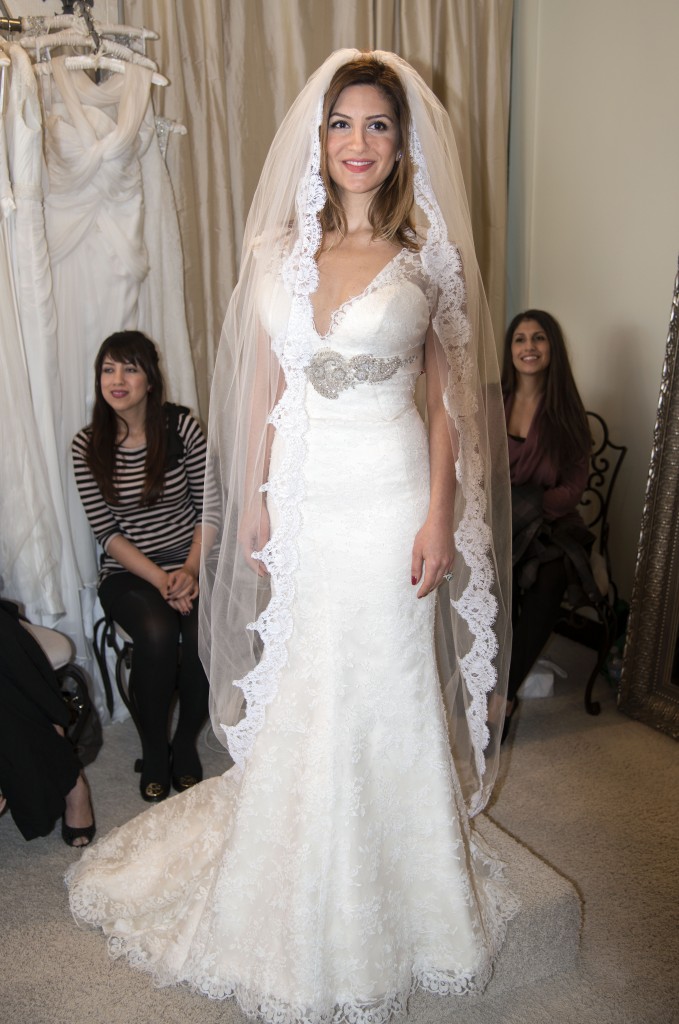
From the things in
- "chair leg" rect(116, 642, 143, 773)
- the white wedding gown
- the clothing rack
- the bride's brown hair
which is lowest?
"chair leg" rect(116, 642, 143, 773)

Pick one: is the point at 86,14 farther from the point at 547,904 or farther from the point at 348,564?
the point at 547,904

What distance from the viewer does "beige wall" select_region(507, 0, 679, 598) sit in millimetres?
2967

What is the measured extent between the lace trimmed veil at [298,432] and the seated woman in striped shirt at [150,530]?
660mm

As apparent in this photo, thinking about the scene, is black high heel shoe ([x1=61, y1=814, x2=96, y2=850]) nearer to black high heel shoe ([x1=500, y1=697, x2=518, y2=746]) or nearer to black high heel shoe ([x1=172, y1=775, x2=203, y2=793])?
black high heel shoe ([x1=172, y1=775, x2=203, y2=793])

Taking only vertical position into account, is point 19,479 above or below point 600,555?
above

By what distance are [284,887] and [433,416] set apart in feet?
2.91

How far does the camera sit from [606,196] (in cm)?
319

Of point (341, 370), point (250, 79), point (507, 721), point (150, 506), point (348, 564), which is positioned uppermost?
point (250, 79)

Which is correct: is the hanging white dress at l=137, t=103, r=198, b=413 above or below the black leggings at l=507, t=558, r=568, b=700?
above

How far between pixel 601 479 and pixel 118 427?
171 centimetres

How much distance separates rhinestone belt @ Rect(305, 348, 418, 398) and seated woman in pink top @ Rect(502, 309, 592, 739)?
1272mm

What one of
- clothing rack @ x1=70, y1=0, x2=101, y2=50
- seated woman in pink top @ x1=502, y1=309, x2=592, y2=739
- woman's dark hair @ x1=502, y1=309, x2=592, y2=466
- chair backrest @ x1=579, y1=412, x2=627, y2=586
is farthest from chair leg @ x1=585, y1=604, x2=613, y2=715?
clothing rack @ x1=70, y1=0, x2=101, y2=50

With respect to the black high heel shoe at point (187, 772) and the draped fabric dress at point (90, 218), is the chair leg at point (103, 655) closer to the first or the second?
the draped fabric dress at point (90, 218)

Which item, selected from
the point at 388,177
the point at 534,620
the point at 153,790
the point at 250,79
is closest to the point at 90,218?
the point at 250,79
